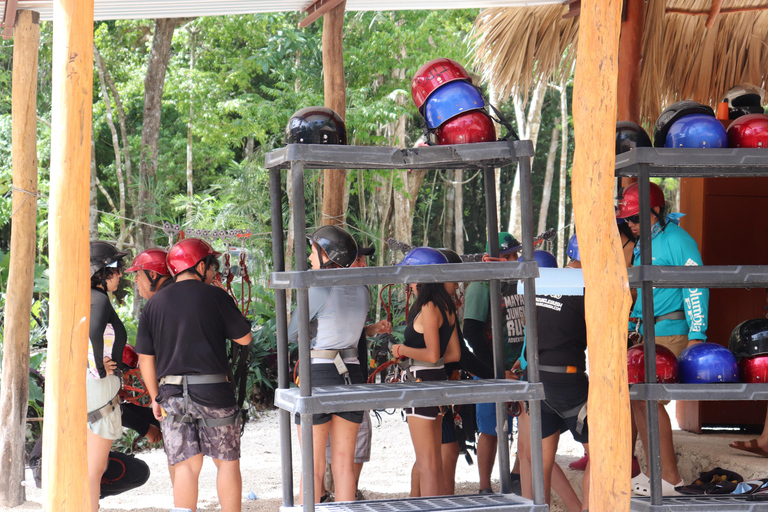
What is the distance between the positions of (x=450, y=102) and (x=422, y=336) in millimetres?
1741

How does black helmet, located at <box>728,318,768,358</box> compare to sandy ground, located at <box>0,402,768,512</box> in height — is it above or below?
above

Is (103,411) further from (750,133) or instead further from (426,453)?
(750,133)

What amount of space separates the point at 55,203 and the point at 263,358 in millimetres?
7377

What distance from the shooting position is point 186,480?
479cm

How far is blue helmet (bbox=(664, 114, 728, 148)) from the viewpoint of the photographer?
4020 millimetres

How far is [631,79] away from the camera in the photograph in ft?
21.9

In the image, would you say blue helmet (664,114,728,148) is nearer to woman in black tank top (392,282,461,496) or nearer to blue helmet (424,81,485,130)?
blue helmet (424,81,485,130)

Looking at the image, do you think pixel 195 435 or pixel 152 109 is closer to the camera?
pixel 195 435

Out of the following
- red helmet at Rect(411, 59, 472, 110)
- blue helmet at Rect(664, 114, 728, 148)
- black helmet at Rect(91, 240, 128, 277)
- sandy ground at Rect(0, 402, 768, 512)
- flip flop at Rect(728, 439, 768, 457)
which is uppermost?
red helmet at Rect(411, 59, 472, 110)

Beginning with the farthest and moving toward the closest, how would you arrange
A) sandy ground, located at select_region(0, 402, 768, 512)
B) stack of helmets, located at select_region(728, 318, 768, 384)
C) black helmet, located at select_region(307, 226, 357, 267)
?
sandy ground, located at select_region(0, 402, 768, 512) → black helmet, located at select_region(307, 226, 357, 267) → stack of helmets, located at select_region(728, 318, 768, 384)

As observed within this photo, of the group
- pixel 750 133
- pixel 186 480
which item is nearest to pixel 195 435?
pixel 186 480

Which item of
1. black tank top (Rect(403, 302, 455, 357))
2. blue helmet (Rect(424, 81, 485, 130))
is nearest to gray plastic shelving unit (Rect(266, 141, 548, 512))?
blue helmet (Rect(424, 81, 485, 130))

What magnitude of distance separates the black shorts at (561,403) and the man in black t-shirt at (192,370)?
1977 mm

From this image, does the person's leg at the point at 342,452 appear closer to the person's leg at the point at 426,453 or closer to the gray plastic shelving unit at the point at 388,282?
the person's leg at the point at 426,453
